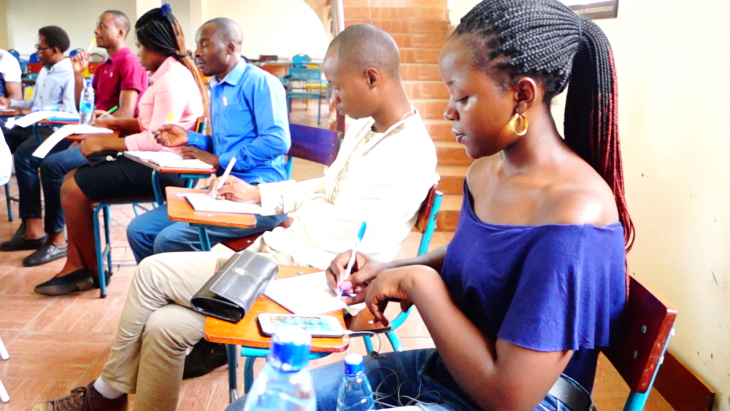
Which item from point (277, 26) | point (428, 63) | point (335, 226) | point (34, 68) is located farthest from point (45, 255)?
point (277, 26)

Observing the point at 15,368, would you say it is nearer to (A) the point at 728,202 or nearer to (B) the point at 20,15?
(A) the point at 728,202

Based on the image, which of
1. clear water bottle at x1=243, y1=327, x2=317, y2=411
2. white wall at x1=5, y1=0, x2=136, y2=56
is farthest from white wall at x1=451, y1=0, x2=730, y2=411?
white wall at x1=5, y1=0, x2=136, y2=56

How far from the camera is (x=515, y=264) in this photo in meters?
0.88

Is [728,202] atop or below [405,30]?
below

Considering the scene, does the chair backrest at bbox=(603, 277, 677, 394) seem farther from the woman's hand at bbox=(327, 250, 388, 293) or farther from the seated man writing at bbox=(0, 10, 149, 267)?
the seated man writing at bbox=(0, 10, 149, 267)

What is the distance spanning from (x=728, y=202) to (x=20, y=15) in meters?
17.2

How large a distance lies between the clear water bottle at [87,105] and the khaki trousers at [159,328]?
2.16 meters

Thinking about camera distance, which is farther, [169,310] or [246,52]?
[246,52]

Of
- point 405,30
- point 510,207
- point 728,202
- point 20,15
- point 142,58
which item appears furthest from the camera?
point 20,15

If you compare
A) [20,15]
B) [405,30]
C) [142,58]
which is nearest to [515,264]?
[142,58]

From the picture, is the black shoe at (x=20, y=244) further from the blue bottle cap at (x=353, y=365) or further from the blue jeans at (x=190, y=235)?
the blue bottle cap at (x=353, y=365)

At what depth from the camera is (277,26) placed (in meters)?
15.2

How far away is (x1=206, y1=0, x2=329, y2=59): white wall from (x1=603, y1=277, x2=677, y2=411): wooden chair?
47.5 ft

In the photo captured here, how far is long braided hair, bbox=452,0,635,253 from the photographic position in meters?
0.89
